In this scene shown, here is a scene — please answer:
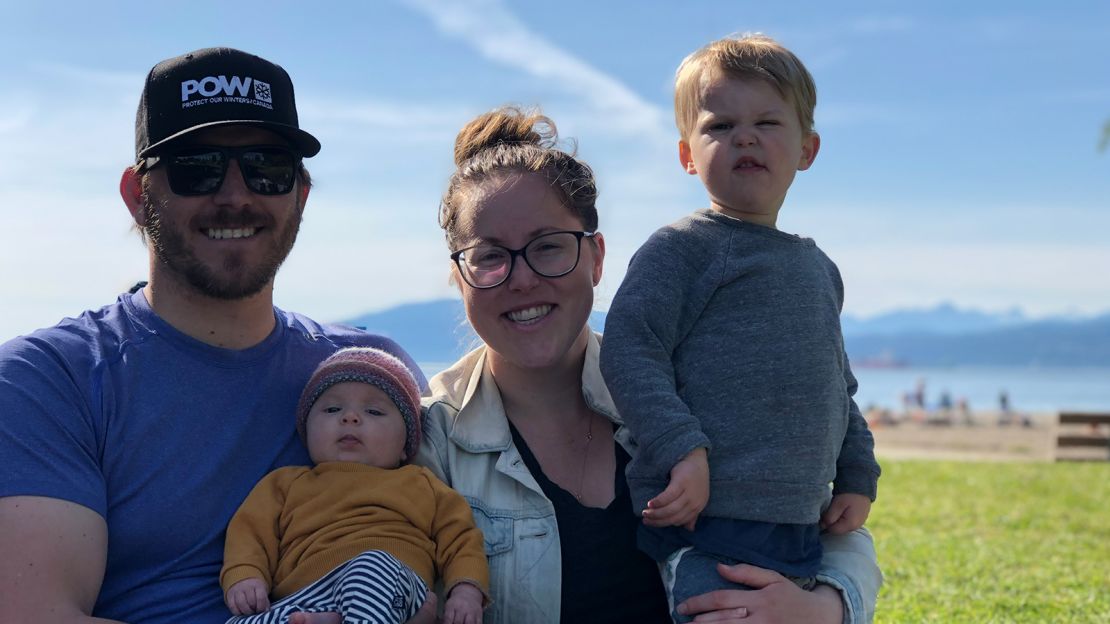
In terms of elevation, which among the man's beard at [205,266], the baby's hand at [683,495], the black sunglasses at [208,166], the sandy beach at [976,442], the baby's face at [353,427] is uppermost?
the black sunglasses at [208,166]

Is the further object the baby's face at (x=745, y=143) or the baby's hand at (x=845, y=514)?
the baby's hand at (x=845, y=514)

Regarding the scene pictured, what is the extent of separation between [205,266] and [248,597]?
1034mm

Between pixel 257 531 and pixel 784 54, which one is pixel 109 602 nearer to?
pixel 257 531

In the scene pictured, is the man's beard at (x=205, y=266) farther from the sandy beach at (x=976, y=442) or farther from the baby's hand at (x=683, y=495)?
the sandy beach at (x=976, y=442)

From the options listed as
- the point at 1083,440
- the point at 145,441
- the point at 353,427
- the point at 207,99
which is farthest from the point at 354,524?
A: the point at 1083,440

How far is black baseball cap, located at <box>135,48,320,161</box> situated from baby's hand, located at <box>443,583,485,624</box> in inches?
59.3

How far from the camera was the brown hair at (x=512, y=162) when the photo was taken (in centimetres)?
341

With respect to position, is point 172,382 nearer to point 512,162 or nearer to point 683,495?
point 512,162

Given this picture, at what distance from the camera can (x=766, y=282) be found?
3.19 m

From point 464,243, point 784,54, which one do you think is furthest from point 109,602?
point 784,54

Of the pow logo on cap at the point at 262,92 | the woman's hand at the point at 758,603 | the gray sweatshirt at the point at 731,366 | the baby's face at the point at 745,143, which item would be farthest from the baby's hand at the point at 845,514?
the pow logo on cap at the point at 262,92

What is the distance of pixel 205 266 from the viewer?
3.19 m

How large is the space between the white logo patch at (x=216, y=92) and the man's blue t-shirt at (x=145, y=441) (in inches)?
26.7

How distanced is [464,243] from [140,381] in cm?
108
